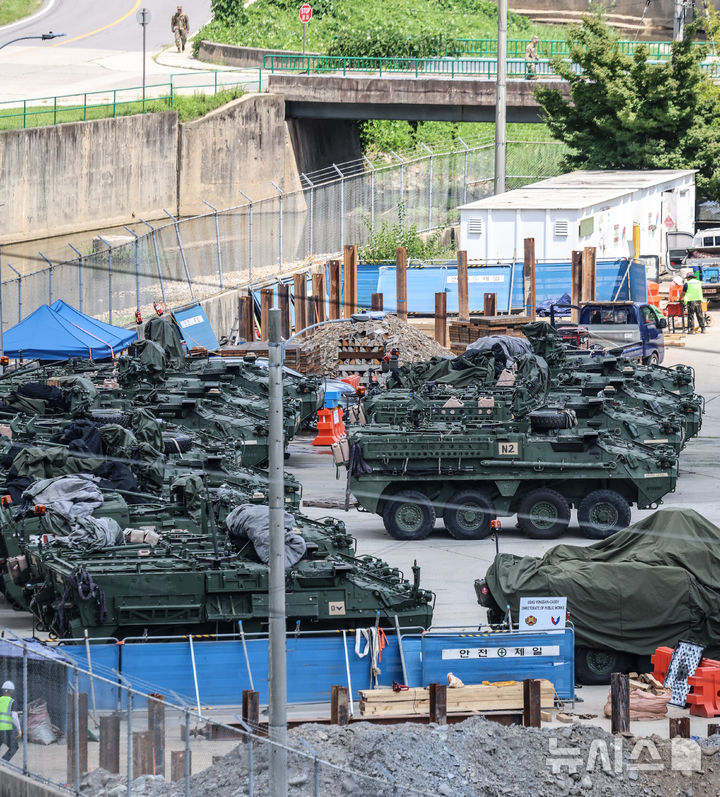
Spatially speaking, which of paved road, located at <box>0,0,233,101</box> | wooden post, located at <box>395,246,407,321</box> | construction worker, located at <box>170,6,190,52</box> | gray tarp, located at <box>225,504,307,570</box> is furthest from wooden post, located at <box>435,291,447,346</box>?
construction worker, located at <box>170,6,190,52</box>

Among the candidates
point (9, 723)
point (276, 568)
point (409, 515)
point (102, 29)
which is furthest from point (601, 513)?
point (102, 29)

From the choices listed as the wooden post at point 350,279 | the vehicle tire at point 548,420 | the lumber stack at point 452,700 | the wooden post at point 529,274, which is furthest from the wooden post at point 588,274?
the lumber stack at point 452,700

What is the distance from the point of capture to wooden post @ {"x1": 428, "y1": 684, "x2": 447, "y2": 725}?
674 inches

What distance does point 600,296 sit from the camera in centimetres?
4794

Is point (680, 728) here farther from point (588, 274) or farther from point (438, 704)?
point (588, 274)

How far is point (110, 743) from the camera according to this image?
14797mm

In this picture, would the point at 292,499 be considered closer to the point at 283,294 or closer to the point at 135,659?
the point at 135,659

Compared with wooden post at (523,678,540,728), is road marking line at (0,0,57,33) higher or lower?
higher

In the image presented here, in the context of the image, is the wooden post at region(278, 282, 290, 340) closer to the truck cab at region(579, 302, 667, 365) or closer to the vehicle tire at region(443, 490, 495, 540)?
the truck cab at region(579, 302, 667, 365)

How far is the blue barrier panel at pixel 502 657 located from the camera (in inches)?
723

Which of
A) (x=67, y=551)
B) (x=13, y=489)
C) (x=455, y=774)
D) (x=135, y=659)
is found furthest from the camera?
(x=13, y=489)

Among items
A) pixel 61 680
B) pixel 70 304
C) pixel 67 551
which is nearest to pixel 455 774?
pixel 61 680

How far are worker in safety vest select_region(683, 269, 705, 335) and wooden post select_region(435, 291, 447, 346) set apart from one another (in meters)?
7.17

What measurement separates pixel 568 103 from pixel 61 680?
45.2 meters
